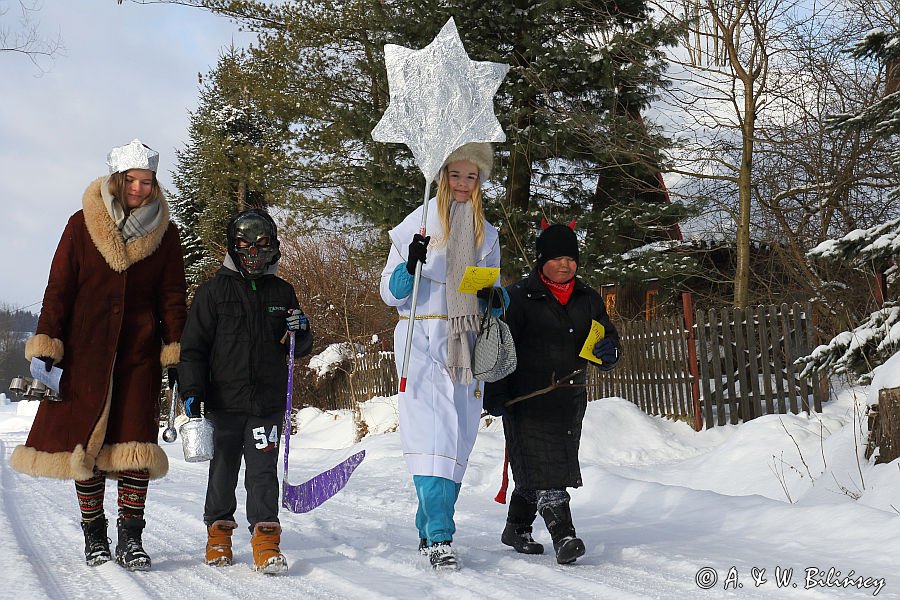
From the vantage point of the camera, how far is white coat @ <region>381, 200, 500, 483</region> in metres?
4.22

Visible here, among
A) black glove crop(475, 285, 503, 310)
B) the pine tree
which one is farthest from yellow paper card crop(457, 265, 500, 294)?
the pine tree

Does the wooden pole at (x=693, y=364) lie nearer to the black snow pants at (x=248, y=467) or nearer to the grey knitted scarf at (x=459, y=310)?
the grey knitted scarf at (x=459, y=310)

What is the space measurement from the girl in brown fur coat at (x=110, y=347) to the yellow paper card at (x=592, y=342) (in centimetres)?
209

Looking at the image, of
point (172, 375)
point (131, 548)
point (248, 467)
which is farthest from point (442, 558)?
point (172, 375)

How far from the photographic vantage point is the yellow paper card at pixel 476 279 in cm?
418

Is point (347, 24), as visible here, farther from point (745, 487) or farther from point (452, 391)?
point (452, 391)

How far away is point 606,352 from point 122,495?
8.27 ft

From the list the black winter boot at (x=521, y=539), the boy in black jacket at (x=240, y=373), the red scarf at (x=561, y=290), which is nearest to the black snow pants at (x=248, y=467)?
the boy in black jacket at (x=240, y=373)

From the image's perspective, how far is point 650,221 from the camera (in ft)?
46.8

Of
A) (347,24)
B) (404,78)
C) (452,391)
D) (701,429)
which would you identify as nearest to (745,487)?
(701,429)

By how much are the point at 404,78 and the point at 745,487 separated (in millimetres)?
5302

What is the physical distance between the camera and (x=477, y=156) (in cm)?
457

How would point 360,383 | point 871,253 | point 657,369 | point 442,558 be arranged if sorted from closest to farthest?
1. point 442,558
2. point 871,253
3. point 657,369
4. point 360,383

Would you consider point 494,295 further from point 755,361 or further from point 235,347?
point 755,361
